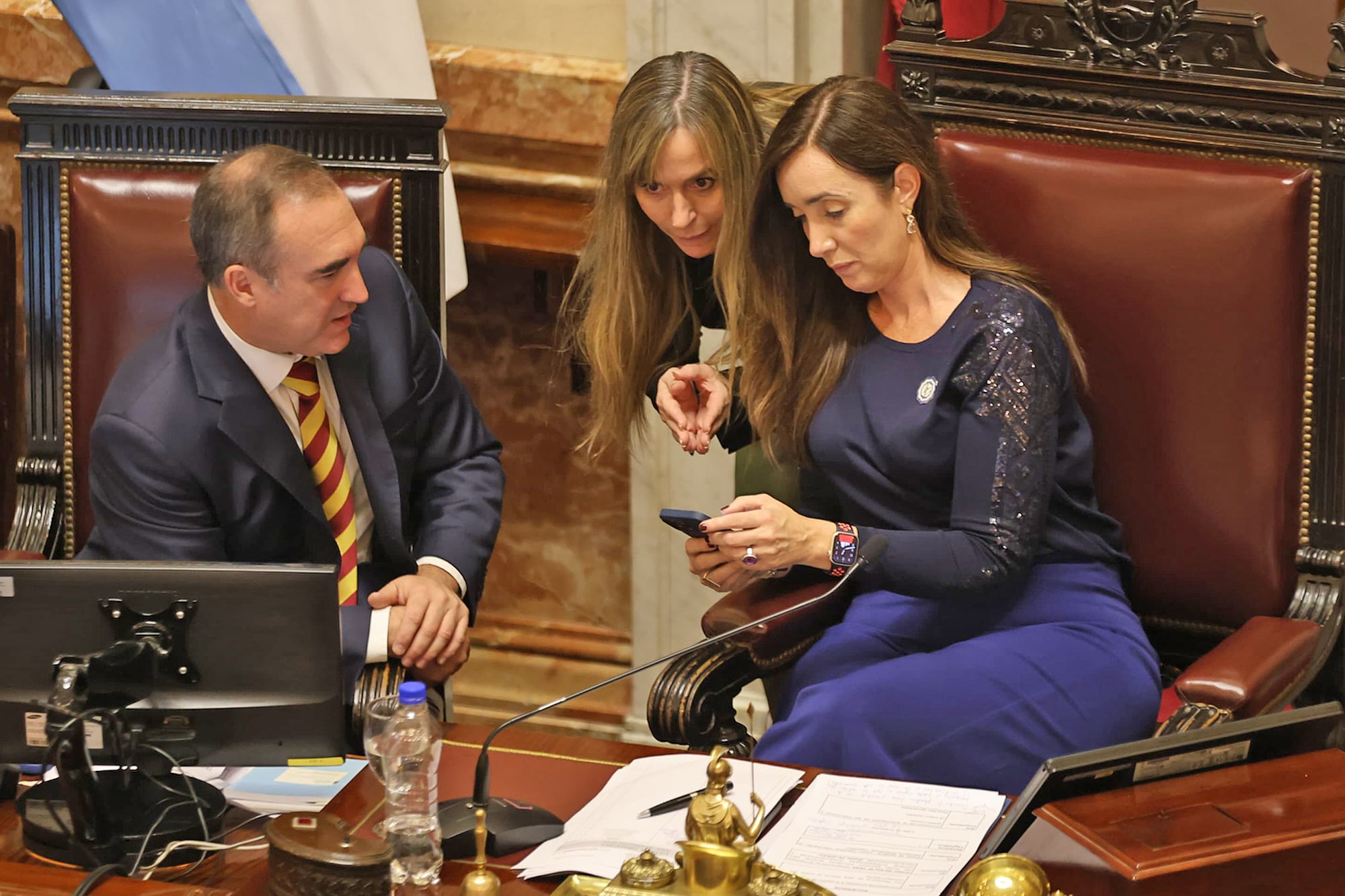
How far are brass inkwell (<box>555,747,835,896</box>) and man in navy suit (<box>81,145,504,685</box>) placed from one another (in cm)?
86

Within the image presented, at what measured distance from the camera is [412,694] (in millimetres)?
1830

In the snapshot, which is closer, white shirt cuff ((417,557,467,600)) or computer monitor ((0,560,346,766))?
computer monitor ((0,560,346,766))

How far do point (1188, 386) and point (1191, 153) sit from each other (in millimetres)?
361

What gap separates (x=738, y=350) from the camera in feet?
9.10

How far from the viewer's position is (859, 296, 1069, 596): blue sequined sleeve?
2.38 m

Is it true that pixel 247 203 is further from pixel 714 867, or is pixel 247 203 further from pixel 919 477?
pixel 714 867

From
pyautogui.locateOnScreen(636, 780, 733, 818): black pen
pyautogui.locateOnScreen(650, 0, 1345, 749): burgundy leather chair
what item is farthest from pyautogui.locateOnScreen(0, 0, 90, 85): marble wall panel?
pyautogui.locateOnScreen(636, 780, 733, 818): black pen

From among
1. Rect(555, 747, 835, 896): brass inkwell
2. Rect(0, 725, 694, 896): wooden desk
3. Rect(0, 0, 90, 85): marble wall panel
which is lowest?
Rect(0, 725, 694, 896): wooden desk

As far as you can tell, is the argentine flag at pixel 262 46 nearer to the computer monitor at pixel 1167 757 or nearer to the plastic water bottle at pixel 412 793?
the plastic water bottle at pixel 412 793

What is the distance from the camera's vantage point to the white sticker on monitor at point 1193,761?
1.65 meters

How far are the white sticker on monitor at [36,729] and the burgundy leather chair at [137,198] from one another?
37.0 inches

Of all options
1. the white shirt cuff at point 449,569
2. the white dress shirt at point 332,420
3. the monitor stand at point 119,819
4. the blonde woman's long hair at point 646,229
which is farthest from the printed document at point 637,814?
the blonde woman's long hair at point 646,229

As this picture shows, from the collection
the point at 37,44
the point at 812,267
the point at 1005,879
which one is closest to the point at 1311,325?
the point at 812,267

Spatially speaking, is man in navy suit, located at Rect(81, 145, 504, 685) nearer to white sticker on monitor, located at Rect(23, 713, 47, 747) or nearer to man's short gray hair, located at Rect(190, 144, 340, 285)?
man's short gray hair, located at Rect(190, 144, 340, 285)
